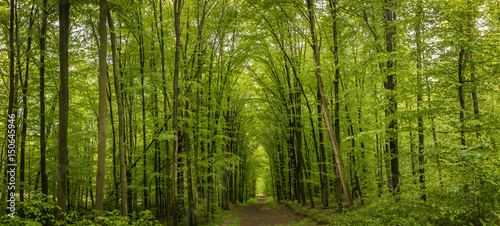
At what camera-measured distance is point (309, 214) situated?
14.7m

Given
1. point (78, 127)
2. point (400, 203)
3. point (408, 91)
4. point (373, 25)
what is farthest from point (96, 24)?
point (400, 203)

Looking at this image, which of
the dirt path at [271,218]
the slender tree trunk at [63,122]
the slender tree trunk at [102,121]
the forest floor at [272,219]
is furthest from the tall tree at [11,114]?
the dirt path at [271,218]

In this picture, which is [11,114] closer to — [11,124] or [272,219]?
[11,124]

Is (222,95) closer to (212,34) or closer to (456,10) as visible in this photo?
(212,34)

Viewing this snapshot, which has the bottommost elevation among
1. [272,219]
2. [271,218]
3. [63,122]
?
[271,218]

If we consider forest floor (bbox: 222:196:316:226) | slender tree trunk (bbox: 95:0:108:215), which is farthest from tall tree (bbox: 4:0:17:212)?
forest floor (bbox: 222:196:316:226)

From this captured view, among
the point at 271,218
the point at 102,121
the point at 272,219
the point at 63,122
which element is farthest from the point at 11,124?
the point at 271,218

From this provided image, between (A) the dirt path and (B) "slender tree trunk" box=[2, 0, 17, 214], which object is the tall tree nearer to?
(B) "slender tree trunk" box=[2, 0, 17, 214]

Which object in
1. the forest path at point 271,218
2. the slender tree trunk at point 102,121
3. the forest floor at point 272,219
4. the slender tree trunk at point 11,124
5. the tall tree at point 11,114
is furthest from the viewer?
the forest path at point 271,218

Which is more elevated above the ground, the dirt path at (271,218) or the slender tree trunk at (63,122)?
the slender tree trunk at (63,122)

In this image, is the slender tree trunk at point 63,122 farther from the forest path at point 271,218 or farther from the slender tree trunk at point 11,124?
the forest path at point 271,218

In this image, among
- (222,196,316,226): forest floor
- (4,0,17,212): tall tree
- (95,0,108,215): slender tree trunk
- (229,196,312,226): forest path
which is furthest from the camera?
(229,196,312,226): forest path

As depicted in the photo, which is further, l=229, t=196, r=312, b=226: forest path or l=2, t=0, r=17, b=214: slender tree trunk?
l=229, t=196, r=312, b=226: forest path

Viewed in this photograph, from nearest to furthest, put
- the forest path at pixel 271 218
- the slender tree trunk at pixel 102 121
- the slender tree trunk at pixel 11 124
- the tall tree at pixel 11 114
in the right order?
the slender tree trunk at pixel 11 124
the tall tree at pixel 11 114
the slender tree trunk at pixel 102 121
the forest path at pixel 271 218
